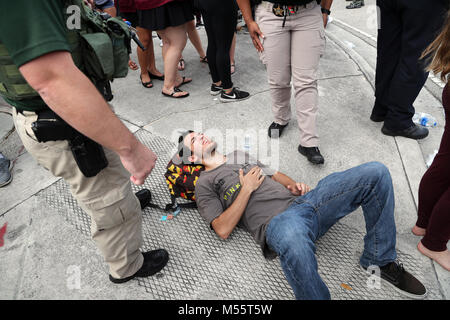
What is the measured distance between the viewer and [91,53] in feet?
4.38

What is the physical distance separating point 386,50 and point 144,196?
8.18 feet

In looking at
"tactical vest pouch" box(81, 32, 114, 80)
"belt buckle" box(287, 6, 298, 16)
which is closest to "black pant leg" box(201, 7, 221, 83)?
"belt buckle" box(287, 6, 298, 16)

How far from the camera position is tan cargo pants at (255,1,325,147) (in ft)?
8.09

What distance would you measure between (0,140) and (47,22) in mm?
2971

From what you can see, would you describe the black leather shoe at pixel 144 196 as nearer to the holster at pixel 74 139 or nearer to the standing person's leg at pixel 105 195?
the standing person's leg at pixel 105 195

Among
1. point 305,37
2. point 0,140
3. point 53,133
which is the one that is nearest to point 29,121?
point 53,133

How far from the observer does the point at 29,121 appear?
4.32ft

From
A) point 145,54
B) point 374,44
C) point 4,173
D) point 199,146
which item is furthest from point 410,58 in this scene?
point 4,173

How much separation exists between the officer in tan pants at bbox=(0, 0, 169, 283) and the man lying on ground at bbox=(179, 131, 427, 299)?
0.58 metres

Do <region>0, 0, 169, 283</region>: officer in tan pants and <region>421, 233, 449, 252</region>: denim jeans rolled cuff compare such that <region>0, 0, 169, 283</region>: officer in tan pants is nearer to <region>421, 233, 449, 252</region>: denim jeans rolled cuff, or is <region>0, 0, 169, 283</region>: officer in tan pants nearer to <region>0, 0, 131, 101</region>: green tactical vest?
<region>0, 0, 131, 101</region>: green tactical vest

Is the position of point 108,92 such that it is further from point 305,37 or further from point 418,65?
point 418,65

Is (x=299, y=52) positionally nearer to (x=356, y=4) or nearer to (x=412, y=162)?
(x=412, y=162)

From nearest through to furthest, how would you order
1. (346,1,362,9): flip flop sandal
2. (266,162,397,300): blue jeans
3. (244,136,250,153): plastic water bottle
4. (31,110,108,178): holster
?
(31,110,108,178): holster → (266,162,397,300): blue jeans → (244,136,250,153): plastic water bottle → (346,1,362,9): flip flop sandal
